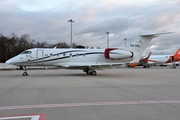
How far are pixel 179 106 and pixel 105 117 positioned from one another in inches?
118

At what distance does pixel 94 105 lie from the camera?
7035mm

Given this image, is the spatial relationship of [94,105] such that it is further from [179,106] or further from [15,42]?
[15,42]

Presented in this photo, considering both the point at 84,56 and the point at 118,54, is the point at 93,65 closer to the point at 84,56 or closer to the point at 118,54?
the point at 84,56

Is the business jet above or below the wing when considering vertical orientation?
above

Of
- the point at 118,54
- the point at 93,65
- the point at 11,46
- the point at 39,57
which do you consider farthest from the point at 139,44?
the point at 11,46

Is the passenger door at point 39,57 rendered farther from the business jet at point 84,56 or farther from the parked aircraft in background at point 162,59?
the parked aircraft in background at point 162,59

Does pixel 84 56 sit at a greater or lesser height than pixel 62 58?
greater

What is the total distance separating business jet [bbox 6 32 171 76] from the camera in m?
22.2

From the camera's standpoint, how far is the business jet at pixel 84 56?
22172 millimetres

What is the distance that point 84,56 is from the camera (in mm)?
22938

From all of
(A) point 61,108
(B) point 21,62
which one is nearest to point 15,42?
(B) point 21,62

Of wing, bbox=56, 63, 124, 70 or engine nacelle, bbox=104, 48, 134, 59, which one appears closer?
wing, bbox=56, 63, 124, 70

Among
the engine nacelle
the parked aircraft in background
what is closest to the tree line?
the parked aircraft in background

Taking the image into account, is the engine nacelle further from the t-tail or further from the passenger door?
the passenger door
